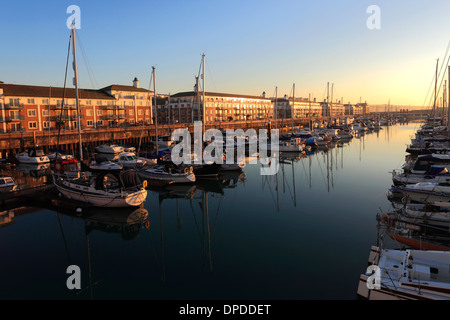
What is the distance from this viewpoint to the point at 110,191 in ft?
77.6

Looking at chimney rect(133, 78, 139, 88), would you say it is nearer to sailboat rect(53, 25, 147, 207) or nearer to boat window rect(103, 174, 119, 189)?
sailboat rect(53, 25, 147, 207)

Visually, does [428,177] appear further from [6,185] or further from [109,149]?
[109,149]

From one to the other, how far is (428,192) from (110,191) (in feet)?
77.3

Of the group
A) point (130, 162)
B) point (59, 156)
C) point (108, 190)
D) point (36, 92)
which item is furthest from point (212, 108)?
point (108, 190)

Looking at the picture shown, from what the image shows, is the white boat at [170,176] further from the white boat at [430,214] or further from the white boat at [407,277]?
the white boat at [407,277]

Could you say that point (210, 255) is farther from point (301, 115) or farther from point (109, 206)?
point (301, 115)

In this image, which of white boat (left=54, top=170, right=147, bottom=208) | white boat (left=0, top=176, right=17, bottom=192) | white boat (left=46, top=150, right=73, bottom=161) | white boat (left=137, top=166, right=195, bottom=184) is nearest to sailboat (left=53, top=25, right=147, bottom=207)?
white boat (left=54, top=170, right=147, bottom=208)

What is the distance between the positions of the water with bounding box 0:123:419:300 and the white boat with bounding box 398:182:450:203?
3043 millimetres

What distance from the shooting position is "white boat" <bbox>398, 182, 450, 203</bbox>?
68.3 feet

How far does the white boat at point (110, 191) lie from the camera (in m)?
23.3

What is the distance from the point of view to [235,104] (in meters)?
120
